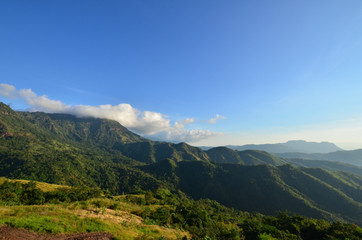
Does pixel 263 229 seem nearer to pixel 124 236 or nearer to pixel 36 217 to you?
pixel 124 236

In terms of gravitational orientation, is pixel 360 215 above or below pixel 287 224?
below

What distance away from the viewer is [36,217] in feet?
56.0

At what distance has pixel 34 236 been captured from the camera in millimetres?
14328

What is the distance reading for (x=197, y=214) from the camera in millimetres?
50781

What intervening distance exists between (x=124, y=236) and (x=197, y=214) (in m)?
40.2

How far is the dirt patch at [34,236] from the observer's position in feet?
44.0

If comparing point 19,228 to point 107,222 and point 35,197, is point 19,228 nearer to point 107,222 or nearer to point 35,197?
point 107,222

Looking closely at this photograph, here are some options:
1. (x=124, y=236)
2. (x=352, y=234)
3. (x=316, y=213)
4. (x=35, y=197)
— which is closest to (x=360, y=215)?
(x=316, y=213)

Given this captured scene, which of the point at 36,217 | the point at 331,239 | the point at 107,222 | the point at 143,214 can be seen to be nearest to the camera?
the point at 36,217

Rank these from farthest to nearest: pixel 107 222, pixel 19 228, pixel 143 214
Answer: pixel 143 214, pixel 107 222, pixel 19 228

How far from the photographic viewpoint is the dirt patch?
44.0 ft

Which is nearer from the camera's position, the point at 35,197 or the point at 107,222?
the point at 107,222

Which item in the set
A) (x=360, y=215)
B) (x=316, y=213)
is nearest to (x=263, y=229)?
(x=316, y=213)

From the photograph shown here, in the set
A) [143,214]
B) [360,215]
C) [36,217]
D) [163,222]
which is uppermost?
[36,217]
